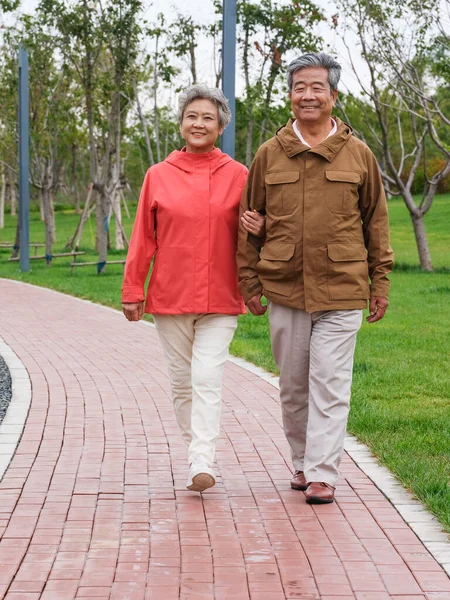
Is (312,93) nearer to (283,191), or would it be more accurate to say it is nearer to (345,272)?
(283,191)

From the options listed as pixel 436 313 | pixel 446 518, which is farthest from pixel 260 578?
pixel 436 313

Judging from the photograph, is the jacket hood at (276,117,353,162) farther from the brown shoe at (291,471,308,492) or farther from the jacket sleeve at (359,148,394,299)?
the brown shoe at (291,471,308,492)

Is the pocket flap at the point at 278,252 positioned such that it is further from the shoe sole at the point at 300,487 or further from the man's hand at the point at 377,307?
the shoe sole at the point at 300,487

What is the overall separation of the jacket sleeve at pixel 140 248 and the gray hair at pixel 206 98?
373mm

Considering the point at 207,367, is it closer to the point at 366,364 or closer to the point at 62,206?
the point at 366,364

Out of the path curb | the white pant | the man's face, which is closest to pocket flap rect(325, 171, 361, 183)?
the man's face

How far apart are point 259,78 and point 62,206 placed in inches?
2115

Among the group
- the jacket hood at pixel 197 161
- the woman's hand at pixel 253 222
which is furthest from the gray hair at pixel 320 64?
the woman's hand at pixel 253 222

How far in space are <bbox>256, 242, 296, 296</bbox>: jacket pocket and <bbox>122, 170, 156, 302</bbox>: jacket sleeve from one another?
55 centimetres

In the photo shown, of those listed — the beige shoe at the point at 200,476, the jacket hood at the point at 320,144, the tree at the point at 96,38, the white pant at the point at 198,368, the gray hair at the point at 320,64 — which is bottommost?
the beige shoe at the point at 200,476

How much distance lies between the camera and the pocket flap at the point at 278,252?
4992 millimetres

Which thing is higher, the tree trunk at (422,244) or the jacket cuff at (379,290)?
the jacket cuff at (379,290)

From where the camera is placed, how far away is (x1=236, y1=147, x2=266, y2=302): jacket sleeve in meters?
5.07

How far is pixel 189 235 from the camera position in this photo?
512cm
